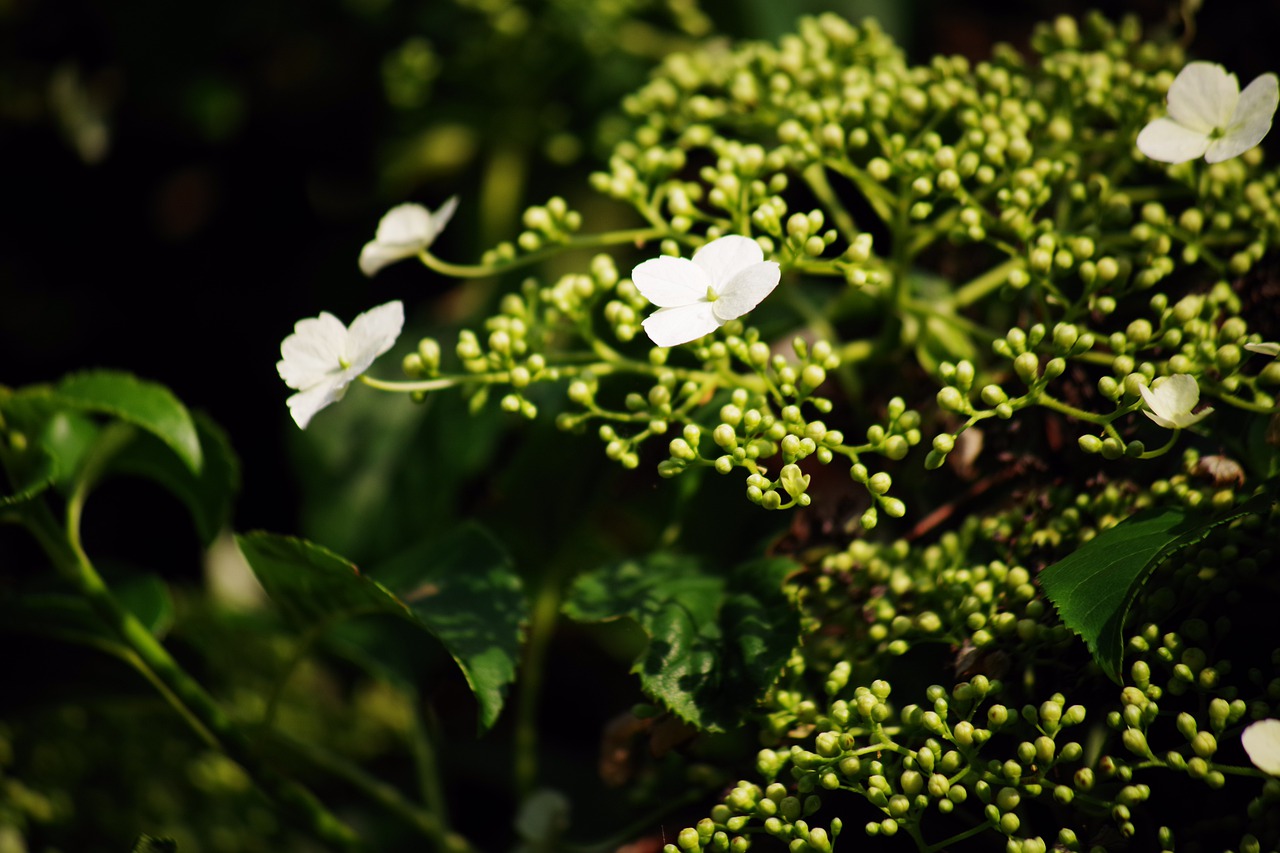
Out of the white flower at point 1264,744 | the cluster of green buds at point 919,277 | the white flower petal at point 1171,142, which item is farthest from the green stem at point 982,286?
the white flower at point 1264,744

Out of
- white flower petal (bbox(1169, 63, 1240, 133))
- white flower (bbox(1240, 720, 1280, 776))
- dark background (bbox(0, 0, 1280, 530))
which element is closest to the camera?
white flower (bbox(1240, 720, 1280, 776))

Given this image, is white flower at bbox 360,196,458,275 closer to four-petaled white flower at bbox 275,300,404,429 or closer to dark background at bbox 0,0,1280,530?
four-petaled white flower at bbox 275,300,404,429

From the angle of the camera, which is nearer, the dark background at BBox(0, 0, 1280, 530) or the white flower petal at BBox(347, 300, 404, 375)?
the white flower petal at BBox(347, 300, 404, 375)

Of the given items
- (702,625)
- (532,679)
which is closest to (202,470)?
(532,679)

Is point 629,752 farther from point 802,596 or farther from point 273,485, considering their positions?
point 273,485

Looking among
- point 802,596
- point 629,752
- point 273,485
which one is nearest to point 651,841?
point 629,752

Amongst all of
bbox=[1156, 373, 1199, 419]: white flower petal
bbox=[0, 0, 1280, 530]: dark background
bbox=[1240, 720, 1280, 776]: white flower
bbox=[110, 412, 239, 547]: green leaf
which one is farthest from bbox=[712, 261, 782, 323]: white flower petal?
bbox=[0, 0, 1280, 530]: dark background

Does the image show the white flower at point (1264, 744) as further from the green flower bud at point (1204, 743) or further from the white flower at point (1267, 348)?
the white flower at point (1267, 348)
